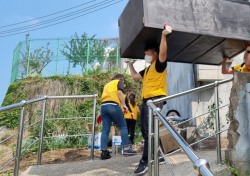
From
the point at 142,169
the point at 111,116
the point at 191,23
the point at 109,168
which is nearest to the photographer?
the point at 191,23

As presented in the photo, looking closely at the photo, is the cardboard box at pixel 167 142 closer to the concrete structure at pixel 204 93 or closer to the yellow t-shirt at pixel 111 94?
the concrete structure at pixel 204 93

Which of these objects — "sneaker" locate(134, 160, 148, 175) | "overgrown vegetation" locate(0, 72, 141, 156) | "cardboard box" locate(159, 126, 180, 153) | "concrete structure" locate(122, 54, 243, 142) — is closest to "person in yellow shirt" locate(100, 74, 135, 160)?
"cardboard box" locate(159, 126, 180, 153)

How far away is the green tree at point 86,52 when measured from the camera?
13.1m

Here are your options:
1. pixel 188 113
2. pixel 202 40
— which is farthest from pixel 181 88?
pixel 202 40

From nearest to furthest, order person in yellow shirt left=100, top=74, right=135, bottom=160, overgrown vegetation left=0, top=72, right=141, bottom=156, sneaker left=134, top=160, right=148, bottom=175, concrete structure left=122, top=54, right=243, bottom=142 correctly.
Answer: sneaker left=134, top=160, right=148, bottom=175 → person in yellow shirt left=100, top=74, right=135, bottom=160 → concrete structure left=122, top=54, right=243, bottom=142 → overgrown vegetation left=0, top=72, right=141, bottom=156

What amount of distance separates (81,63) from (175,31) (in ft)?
34.5

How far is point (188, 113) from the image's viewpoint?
611 centimetres

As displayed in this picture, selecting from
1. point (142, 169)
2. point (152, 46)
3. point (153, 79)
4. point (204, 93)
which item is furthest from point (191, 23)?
point (204, 93)

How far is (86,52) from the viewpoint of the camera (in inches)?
527

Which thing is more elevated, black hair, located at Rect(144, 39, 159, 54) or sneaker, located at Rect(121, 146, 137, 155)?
black hair, located at Rect(144, 39, 159, 54)

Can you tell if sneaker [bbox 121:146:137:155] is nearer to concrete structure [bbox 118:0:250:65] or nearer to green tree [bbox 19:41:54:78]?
concrete structure [bbox 118:0:250:65]

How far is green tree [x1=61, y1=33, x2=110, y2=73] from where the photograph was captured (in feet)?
43.1

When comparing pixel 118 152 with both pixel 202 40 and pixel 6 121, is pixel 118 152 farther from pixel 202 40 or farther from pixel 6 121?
pixel 6 121

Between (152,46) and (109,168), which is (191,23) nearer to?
(152,46)
